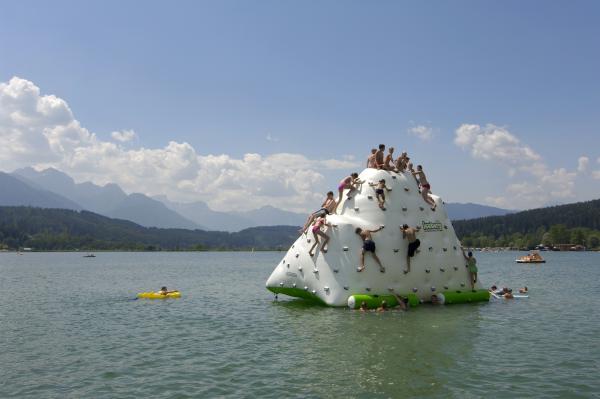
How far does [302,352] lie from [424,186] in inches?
533

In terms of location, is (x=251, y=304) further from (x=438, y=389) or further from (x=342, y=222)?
(x=438, y=389)

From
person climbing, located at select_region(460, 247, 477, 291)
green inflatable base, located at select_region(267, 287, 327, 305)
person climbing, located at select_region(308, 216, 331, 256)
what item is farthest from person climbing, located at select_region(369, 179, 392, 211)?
person climbing, located at select_region(460, 247, 477, 291)

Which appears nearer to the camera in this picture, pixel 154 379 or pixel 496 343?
pixel 154 379

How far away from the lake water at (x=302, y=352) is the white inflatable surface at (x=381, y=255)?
49.1 inches

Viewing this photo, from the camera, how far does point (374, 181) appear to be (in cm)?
2488

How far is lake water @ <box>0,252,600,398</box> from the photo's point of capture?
38.5 feet

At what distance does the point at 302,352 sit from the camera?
15.2m

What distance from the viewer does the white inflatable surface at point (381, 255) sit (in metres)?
22.8

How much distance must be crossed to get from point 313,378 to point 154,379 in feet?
12.8

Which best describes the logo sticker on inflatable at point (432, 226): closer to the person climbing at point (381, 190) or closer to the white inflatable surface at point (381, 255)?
the white inflatable surface at point (381, 255)

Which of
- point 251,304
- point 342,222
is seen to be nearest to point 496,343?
point 342,222

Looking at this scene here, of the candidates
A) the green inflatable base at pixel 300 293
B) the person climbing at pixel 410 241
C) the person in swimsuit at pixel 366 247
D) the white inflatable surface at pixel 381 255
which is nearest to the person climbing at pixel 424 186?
the white inflatable surface at pixel 381 255

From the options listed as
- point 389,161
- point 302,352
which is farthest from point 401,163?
point 302,352

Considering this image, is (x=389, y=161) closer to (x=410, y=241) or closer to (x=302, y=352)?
(x=410, y=241)
